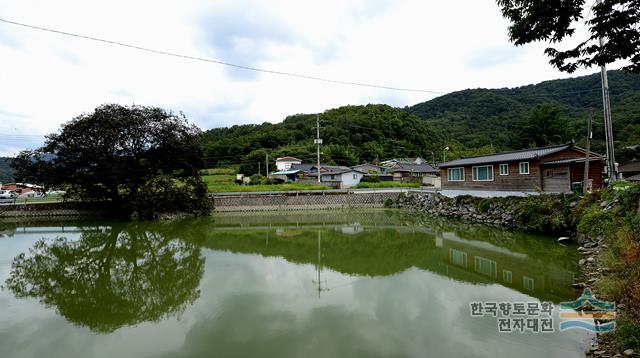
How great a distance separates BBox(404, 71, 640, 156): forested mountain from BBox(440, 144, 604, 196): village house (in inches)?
591

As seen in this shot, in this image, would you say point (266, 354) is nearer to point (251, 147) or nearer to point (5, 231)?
point (5, 231)

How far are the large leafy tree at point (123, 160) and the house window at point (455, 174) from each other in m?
15.3

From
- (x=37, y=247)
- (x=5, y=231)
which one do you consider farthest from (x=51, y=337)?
(x=5, y=231)

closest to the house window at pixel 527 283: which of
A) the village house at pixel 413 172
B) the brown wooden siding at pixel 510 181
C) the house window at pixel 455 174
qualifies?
the brown wooden siding at pixel 510 181

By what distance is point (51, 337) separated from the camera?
456cm

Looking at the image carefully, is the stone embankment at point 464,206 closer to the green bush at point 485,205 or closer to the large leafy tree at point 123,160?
the green bush at point 485,205

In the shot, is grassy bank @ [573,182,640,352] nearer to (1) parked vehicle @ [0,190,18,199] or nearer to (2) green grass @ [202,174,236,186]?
(2) green grass @ [202,174,236,186]

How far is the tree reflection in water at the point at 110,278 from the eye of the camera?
5555 mm

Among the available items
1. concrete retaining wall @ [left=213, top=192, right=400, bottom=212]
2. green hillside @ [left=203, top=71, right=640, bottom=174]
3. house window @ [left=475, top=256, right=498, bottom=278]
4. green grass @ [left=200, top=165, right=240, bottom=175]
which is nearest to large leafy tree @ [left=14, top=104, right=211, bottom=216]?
concrete retaining wall @ [left=213, top=192, right=400, bottom=212]

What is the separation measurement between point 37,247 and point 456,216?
1760 cm

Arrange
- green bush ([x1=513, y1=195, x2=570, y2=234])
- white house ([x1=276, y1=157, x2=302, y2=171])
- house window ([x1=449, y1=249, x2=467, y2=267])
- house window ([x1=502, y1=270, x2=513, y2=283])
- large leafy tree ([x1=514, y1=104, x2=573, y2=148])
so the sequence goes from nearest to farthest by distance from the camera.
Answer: house window ([x1=502, y1=270, x2=513, y2=283]), house window ([x1=449, y1=249, x2=467, y2=267]), green bush ([x1=513, y1=195, x2=570, y2=234]), large leafy tree ([x1=514, y1=104, x2=573, y2=148]), white house ([x1=276, y1=157, x2=302, y2=171])

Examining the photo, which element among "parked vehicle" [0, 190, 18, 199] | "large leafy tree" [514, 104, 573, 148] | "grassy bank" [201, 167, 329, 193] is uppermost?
"large leafy tree" [514, 104, 573, 148]

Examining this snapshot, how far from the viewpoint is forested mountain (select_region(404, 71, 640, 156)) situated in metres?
34.3

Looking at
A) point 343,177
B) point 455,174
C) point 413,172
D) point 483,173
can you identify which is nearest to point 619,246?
point 483,173
